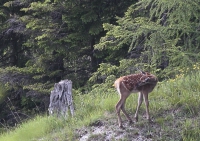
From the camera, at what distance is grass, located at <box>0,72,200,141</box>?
22.6 feet

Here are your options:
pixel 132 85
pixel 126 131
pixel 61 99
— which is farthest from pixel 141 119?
pixel 61 99

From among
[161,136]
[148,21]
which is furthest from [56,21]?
[161,136]

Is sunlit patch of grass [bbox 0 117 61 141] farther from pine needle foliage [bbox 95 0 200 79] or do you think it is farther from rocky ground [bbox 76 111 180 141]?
pine needle foliage [bbox 95 0 200 79]

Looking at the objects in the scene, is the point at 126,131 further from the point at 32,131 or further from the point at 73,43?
the point at 73,43

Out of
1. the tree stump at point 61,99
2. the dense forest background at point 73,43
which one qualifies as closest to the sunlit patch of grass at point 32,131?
the tree stump at point 61,99

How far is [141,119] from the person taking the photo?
726 cm

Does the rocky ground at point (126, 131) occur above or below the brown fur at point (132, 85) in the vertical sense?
below

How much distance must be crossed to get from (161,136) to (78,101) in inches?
95.8

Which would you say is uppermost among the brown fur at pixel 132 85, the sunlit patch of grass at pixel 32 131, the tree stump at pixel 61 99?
the brown fur at pixel 132 85

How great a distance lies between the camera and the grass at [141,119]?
6879 millimetres

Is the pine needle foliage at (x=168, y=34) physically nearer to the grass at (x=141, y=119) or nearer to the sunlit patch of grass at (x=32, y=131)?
the grass at (x=141, y=119)

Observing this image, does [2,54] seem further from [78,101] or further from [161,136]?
[161,136]

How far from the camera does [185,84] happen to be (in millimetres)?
8016

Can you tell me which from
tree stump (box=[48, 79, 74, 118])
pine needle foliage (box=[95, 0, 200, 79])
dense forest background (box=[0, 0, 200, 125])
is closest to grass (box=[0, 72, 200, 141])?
tree stump (box=[48, 79, 74, 118])
